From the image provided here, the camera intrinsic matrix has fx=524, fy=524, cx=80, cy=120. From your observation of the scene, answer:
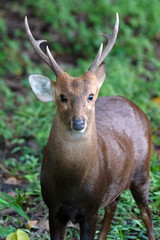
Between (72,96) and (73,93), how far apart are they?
3cm

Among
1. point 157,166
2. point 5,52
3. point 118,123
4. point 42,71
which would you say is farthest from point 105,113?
point 5,52

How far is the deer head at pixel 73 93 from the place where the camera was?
4.18m

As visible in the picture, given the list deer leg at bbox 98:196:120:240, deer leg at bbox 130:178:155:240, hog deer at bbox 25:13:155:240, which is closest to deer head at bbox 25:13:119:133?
hog deer at bbox 25:13:155:240

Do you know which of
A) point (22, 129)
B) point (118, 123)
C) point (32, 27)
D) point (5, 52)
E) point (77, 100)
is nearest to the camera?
point (77, 100)

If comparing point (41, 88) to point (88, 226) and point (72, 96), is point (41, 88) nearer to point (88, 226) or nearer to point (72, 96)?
point (72, 96)

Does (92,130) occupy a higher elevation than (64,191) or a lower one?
higher

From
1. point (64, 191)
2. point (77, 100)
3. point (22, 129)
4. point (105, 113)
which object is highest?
point (77, 100)

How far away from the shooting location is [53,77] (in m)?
8.54

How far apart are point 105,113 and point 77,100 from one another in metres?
1.00

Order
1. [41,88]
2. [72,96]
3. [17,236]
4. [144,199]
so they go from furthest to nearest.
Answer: [144,199], [41,88], [17,236], [72,96]

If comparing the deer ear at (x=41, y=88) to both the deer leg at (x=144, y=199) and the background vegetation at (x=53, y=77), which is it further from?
the deer leg at (x=144, y=199)

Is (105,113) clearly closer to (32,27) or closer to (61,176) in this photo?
(61,176)

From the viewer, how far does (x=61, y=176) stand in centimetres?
435

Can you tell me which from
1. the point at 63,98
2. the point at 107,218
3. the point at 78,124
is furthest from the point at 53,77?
the point at 78,124
